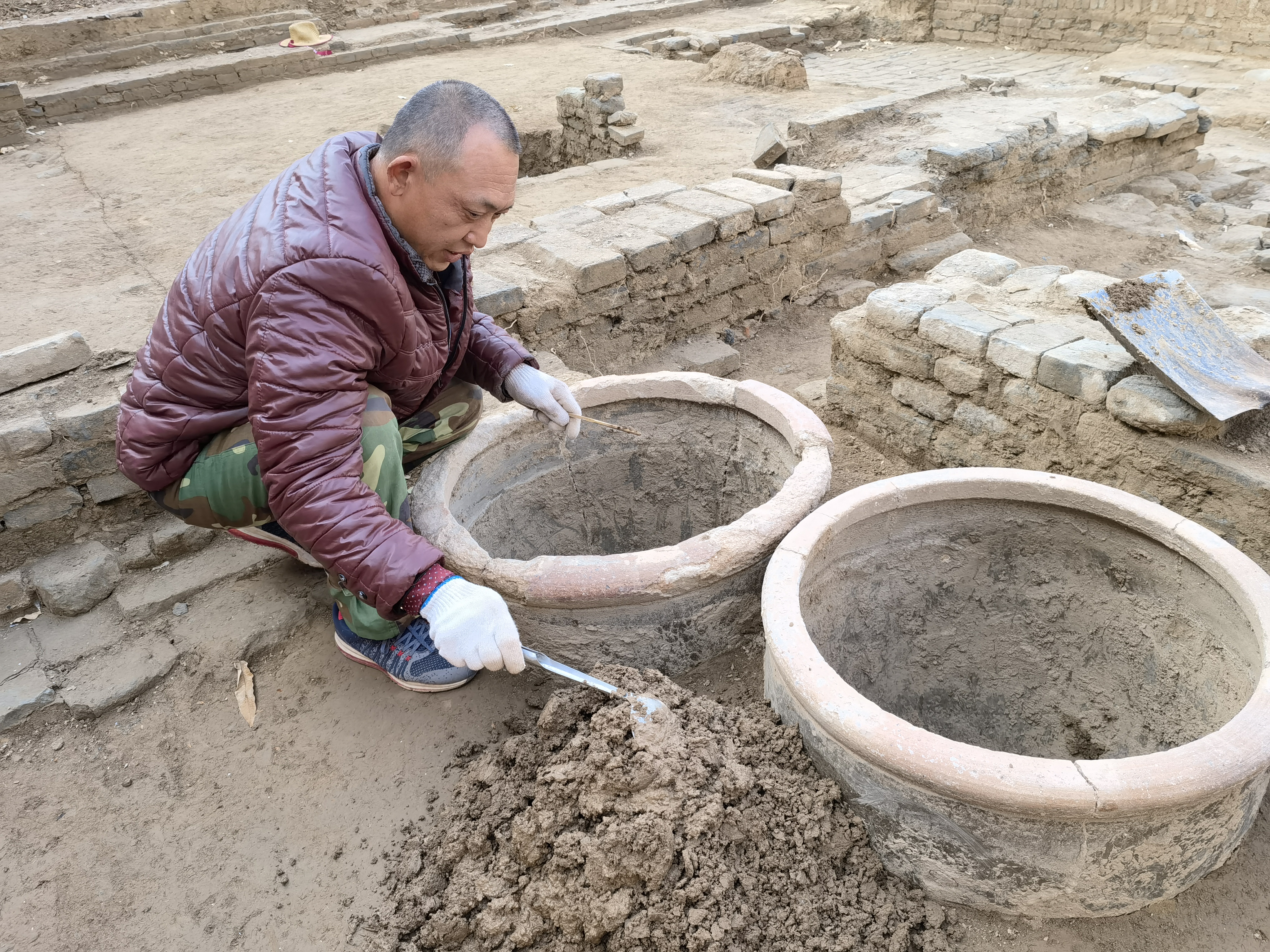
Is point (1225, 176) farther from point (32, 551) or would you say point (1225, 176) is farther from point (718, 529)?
point (32, 551)

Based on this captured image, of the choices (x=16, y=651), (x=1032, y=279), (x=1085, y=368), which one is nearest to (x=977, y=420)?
(x=1085, y=368)

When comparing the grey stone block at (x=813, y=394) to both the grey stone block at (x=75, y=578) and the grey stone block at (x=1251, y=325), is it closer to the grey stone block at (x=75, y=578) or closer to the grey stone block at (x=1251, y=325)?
the grey stone block at (x=1251, y=325)

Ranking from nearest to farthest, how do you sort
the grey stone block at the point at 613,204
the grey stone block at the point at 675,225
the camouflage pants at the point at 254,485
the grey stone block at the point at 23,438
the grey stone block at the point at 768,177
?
1. the camouflage pants at the point at 254,485
2. the grey stone block at the point at 23,438
3. the grey stone block at the point at 675,225
4. the grey stone block at the point at 613,204
5. the grey stone block at the point at 768,177

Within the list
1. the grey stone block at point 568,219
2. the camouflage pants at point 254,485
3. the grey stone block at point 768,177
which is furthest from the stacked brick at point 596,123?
the camouflage pants at point 254,485

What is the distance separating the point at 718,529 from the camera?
2.38 meters

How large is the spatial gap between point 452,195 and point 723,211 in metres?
2.82

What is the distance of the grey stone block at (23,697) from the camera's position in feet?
8.66

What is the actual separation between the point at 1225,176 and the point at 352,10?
11.5m

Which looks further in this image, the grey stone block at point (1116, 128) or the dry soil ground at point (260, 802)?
the grey stone block at point (1116, 128)

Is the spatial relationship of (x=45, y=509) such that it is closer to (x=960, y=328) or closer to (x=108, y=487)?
(x=108, y=487)

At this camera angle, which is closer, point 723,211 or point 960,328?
point 960,328

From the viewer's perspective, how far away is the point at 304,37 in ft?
34.8

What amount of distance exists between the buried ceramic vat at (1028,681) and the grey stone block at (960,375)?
88 centimetres

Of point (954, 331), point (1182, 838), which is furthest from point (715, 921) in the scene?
point (954, 331)
